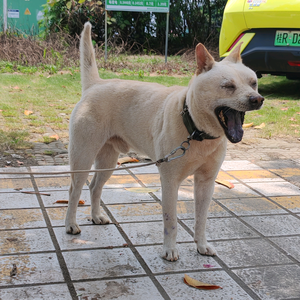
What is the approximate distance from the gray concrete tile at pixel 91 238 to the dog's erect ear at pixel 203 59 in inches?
58.6

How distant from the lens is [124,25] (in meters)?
13.8

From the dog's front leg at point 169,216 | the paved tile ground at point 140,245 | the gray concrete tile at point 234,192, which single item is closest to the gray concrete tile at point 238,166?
the paved tile ground at point 140,245

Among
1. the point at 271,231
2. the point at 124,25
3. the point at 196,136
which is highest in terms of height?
the point at 124,25

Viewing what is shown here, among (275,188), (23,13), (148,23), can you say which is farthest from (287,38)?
(23,13)

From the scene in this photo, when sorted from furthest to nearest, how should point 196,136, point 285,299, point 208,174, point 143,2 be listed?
1. point 143,2
2. point 208,174
3. point 196,136
4. point 285,299

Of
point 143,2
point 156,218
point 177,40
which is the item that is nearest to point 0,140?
point 156,218

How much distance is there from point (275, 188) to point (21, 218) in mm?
2677

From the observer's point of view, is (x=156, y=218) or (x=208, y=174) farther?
(x=156, y=218)

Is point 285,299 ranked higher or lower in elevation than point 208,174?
lower

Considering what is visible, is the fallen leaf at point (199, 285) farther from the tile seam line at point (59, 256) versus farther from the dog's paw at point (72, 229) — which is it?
the dog's paw at point (72, 229)

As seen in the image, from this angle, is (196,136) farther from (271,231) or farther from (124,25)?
(124,25)

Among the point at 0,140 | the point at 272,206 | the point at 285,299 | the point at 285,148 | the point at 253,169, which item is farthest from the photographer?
the point at 285,148

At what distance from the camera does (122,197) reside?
4.30 meters

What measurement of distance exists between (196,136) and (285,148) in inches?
143
